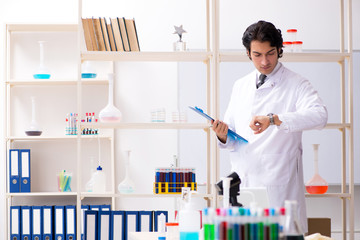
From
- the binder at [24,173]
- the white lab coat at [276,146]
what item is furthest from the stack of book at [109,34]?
the binder at [24,173]

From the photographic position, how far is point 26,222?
156 inches

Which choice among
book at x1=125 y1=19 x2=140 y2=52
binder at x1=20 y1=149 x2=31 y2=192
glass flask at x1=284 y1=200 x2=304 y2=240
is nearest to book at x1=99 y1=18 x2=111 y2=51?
book at x1=125 y1=19 x2=140 y2=52

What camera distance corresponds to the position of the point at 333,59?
3.47 metres

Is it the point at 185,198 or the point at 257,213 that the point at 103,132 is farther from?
the point at 257,213

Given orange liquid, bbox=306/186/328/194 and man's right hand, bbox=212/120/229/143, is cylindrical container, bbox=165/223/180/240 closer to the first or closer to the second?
man's right hand, bbox=212/120/229/143

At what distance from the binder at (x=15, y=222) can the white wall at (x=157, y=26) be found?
0.29m

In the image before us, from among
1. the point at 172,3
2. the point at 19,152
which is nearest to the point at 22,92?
the point at 19,152

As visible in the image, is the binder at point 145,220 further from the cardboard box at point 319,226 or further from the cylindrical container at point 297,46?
the cylindrical container at point 297,46

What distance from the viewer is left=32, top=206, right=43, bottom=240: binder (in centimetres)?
396

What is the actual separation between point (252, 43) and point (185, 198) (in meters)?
0.84

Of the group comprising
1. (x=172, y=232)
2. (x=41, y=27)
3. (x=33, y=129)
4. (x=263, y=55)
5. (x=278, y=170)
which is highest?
(x=41, y=27)

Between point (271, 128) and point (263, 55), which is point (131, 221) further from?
point (263, 55)

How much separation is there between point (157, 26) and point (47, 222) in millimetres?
1710

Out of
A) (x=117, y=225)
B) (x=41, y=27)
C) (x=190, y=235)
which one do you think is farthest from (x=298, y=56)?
(x=41, y=27)
